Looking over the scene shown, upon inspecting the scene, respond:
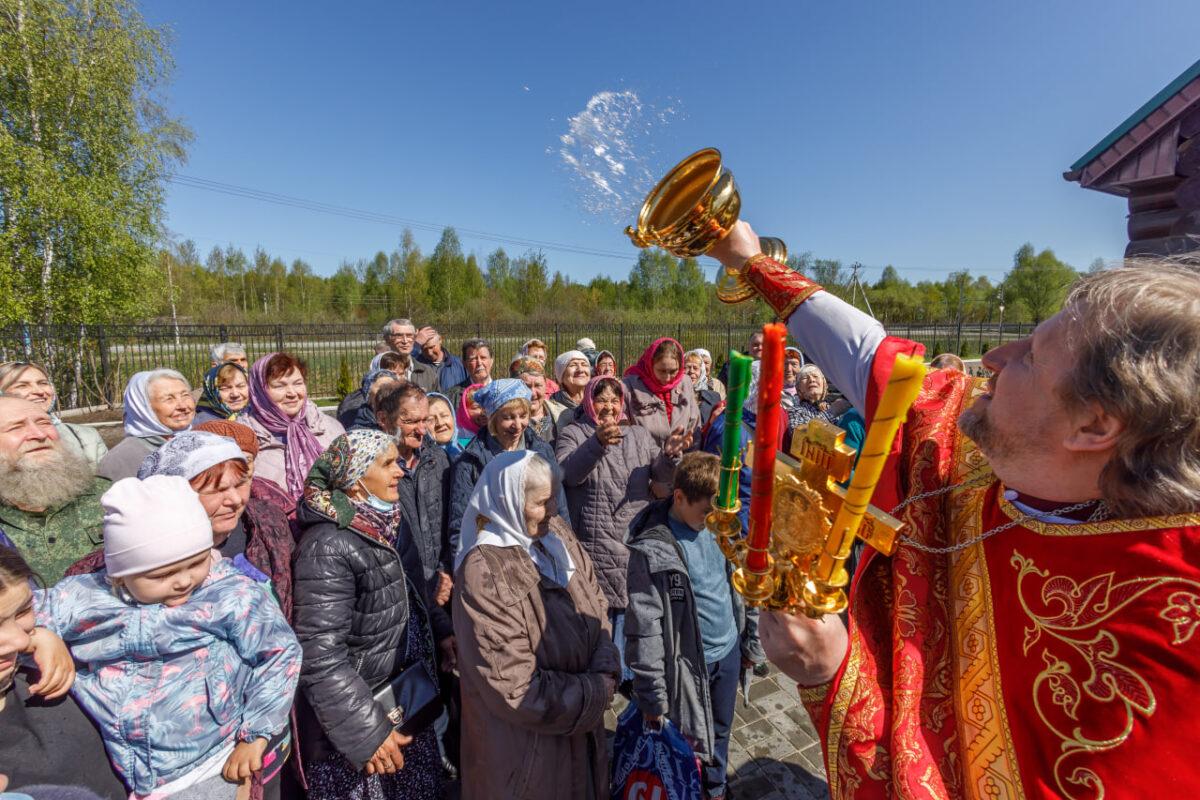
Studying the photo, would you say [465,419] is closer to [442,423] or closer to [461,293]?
[442,423]

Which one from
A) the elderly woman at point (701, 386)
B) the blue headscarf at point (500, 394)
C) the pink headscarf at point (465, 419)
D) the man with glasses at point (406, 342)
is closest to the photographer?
the blue headscarf at point (500, 394)

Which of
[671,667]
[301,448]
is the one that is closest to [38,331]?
[301,448]

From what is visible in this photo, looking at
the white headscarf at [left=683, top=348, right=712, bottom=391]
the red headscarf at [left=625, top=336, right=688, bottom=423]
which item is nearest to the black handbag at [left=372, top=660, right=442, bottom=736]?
the red headscarf at [left=625, top=336, right=688, bottom=423]

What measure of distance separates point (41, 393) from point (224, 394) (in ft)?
3.26

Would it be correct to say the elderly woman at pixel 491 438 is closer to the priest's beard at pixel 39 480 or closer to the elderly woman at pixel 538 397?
the elderly woman at pixel 538 397

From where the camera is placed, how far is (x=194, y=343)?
50.4ft

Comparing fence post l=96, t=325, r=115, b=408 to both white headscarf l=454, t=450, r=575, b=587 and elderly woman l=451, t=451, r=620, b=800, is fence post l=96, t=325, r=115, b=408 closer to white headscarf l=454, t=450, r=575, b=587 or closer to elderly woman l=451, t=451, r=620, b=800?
white headscarf l=454, t=450, r=575, b=587

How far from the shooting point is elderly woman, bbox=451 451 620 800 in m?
2.09

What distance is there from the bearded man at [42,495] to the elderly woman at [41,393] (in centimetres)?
111

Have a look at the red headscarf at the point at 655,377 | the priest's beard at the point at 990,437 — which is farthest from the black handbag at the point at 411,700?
the red headscarf at the point at 655,377

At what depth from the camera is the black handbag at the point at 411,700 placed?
2.42 meters

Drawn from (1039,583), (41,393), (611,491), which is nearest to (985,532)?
(1039,583)

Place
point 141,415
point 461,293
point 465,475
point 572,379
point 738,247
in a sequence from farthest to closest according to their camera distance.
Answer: point 461,293 < point 572,379 < point 465,475 < point 141,415 < point 738,247

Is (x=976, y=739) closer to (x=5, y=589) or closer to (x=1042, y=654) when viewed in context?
(x=1042, y=654)
